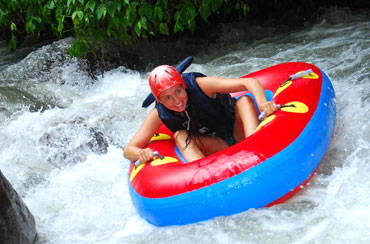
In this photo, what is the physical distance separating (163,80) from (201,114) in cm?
39

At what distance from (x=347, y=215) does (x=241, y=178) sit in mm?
557

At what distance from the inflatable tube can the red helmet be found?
449 millimetres

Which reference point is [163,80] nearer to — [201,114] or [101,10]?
[201,114]

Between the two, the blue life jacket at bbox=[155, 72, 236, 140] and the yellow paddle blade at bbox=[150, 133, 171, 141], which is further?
the yellow paddle blade at bbox=[150, 133, 171, 141]

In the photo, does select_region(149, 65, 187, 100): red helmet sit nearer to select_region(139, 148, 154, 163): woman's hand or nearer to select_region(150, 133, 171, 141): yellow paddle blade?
select_region(139, 148, 154, 163): woman's hand

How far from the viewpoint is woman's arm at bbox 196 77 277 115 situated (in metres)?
2.82

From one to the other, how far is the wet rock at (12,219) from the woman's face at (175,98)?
101cm

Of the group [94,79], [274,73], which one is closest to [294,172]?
[274,73]

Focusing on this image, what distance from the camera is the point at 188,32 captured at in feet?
21.0

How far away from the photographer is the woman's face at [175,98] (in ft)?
9.04

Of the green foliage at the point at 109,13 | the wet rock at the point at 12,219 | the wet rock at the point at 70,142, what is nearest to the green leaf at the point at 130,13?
the green foliage at the point at 109,13

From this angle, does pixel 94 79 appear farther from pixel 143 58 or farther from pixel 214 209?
pixel 214 209

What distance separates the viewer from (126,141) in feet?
13.4

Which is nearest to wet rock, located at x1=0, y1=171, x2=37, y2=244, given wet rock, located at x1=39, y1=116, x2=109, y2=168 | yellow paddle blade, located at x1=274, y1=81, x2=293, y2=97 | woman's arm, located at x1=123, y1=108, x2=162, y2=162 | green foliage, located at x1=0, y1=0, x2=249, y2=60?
woman's arm, located at x1=123, y1=108, x2=162, y2=162
